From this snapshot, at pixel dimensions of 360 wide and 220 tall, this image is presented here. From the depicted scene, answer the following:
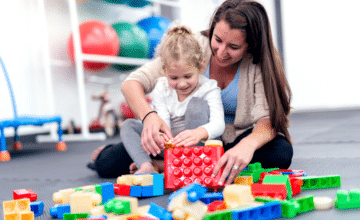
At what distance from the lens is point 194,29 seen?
1.47m

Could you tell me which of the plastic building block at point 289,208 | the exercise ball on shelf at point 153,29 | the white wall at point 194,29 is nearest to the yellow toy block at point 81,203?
the plastic building block at point 289,208

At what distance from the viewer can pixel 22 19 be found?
292cm

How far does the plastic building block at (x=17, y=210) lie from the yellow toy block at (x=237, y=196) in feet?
1.27

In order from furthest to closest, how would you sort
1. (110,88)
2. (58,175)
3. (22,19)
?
(110,88) → (22,19) → (58,175)

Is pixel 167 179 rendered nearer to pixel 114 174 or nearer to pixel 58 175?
pixel 114 174

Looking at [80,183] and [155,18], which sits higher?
[155,18]

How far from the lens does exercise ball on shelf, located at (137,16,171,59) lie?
3207 millimetres

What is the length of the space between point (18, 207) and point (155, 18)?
2.72m

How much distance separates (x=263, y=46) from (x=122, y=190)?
1.90 feet

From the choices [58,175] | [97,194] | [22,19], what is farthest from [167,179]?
[22,19]

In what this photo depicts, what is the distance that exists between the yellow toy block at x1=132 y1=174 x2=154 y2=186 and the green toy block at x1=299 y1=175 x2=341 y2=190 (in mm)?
380

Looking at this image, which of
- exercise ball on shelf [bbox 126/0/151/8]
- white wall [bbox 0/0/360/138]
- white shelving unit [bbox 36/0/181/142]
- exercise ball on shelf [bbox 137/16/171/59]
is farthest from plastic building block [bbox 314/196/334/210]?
exercise ball on shelf [bbox 126/0/151/8]

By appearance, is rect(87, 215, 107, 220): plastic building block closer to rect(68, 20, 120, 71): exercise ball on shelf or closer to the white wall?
the white wall

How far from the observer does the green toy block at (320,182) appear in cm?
94
